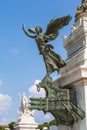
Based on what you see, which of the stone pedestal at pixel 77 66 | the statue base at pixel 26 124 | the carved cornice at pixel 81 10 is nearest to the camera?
the stone pedestal at pixel 77 66

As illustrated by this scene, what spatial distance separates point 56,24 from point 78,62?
151cm

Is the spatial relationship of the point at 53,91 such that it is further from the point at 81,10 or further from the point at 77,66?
the point at 81,10

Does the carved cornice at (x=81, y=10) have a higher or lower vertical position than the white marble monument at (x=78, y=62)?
higher

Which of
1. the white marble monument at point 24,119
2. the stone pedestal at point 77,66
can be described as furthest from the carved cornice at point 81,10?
the white marble monument at point 24,119

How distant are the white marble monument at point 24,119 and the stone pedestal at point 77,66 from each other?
47.8 feet

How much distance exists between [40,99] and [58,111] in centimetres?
68

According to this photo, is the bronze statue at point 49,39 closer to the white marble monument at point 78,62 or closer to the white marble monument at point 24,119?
the white marble monument at point 78,62

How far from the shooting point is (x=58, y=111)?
34.8 feet

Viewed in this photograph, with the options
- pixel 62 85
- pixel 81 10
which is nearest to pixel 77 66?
pixel 62 85

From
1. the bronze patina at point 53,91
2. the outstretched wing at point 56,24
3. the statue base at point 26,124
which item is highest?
the outstretched wing at point 56,24

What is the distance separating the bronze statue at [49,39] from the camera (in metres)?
10.9

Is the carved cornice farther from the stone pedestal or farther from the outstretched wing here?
the outstretched wing

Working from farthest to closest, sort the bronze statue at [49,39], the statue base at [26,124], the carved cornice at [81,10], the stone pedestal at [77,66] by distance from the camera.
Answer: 1. the statue base at [26,124]
2. the carved cornice at [81,10]
3. the bronze statue at [49,39]
4. the stone pedestal at [77,66]

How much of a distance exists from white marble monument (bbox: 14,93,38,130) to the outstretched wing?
1615 centimetres
